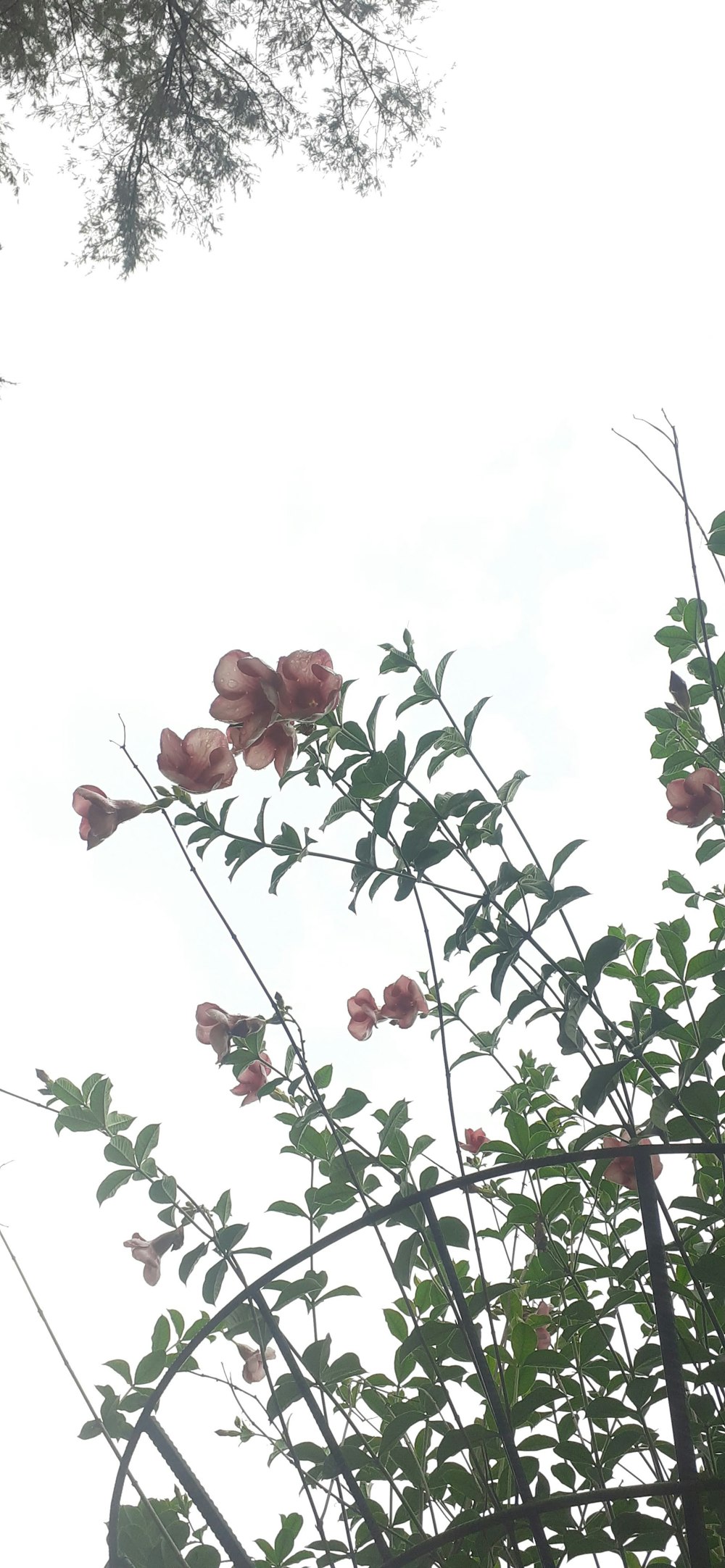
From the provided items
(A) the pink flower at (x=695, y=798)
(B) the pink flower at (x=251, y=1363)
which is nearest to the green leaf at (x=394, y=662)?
(A) the pink flower at (x=695, y=798)

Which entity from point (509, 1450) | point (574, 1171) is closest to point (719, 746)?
point (574, 1171)

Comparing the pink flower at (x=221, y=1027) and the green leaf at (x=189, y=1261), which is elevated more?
the pink flower at (x=221, y=1027)

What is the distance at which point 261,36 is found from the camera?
146 inches

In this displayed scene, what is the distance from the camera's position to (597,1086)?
71 centimetres

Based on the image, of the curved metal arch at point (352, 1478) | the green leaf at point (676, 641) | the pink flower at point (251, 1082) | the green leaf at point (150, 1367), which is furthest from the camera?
the green leaf at point (676, 641)

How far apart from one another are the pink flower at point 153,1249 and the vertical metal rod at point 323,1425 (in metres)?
0.29

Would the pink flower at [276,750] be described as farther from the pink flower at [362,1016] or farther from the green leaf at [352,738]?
the pink flower at [362,1016]

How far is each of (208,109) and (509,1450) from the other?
175 inches

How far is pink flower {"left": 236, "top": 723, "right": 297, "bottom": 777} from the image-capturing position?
939 millimetres

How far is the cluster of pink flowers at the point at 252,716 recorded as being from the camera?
0.91m

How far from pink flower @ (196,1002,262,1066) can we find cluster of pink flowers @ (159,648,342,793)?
0.92 feet

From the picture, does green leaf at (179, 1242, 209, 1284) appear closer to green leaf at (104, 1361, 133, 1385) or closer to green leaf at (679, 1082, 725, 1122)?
green leaf at (104, 1361, 133, 1385)

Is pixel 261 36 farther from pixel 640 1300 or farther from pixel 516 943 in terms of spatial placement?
pixel 640 1300

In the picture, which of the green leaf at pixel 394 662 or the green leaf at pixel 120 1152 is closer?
the green leaf at pixel 120 1152
